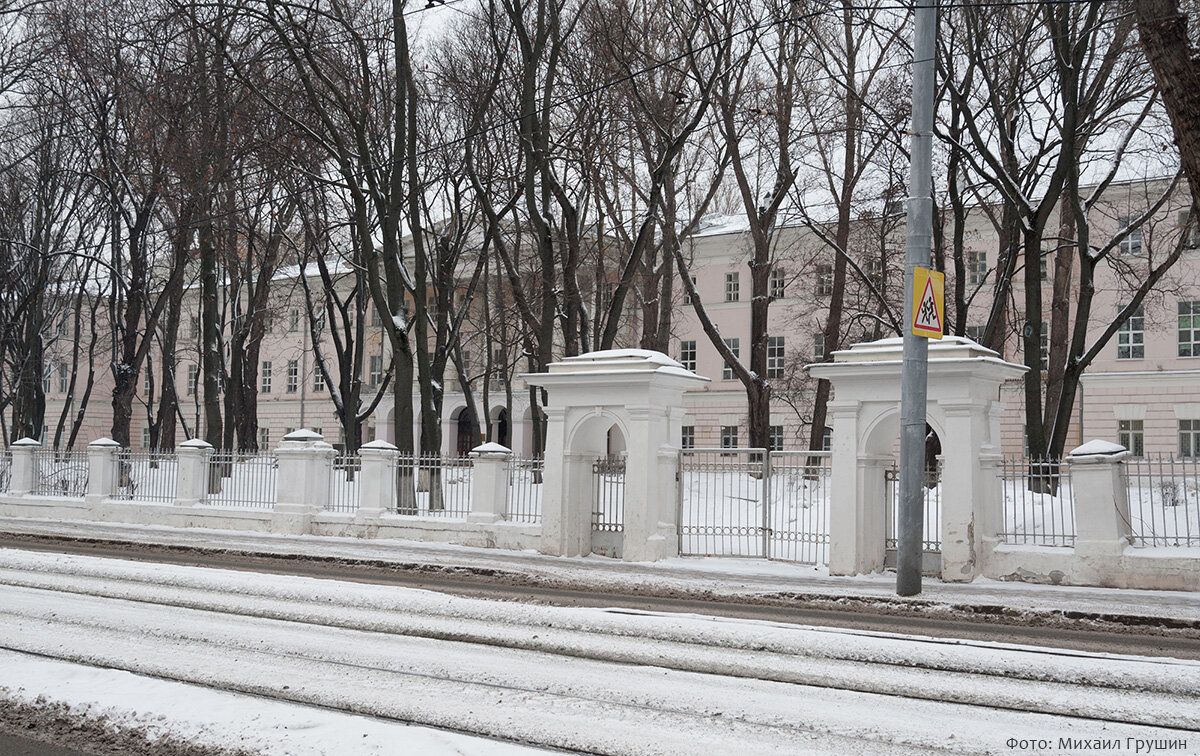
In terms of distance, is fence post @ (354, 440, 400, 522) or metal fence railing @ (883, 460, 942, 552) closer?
metal fence railing @ (883, 460, 942, 552)

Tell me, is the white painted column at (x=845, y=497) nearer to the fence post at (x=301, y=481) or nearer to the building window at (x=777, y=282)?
the fence post at (x=301, y=481)

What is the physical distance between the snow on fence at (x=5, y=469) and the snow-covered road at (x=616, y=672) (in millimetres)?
18887

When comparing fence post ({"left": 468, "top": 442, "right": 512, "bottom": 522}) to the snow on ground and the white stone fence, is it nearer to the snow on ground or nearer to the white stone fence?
the white stone fence

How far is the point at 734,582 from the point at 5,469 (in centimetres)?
2266

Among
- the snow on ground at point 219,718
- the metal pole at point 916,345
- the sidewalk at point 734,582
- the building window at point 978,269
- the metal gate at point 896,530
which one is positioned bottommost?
the snow on ground at point 219,718

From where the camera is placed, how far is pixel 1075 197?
22406 millimetres

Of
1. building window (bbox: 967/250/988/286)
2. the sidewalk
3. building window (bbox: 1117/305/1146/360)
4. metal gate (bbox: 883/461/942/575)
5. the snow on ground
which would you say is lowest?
the snow on ground

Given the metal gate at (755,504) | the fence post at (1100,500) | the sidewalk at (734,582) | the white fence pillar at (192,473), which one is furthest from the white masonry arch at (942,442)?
the white fence pillar at (192,473)

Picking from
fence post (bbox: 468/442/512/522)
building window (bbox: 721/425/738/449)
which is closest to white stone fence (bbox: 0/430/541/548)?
fence post (bbox: 468/442/512/522)

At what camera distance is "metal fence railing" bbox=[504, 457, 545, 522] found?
18.7m

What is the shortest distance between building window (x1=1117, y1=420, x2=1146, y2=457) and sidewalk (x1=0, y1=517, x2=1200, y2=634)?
29.1 metres

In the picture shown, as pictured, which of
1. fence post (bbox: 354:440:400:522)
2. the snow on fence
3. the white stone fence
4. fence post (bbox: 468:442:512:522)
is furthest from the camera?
the snow on fence

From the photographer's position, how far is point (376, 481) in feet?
67.0

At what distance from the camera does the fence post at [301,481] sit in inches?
840
